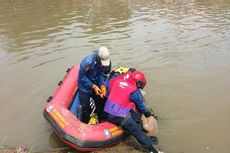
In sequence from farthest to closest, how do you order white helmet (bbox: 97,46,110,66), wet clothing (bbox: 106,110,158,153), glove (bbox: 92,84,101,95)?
glove (bbox: 92,84,101,95) → white helmet (bbox: 97,46,110,66) → wet clothing (bbox: 106,110,158,153)

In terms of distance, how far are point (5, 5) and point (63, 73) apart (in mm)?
11820

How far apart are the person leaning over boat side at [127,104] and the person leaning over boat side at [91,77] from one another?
0.39 metres

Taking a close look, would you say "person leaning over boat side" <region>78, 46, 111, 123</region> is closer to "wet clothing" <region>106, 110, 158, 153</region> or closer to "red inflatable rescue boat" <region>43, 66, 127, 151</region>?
"red inflatable rescue boat" <region>43, 66, 127, 151</region>

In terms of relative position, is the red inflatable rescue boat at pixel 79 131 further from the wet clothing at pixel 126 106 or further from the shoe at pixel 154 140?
the shoe at pixel 154 140

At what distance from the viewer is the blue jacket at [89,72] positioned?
6.27m

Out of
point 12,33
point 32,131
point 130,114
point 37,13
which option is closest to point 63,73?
point 32,131

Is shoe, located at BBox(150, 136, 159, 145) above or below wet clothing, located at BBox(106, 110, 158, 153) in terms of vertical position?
below

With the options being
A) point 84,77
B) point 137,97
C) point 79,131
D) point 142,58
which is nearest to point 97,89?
point 84,77

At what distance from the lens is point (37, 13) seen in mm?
17391

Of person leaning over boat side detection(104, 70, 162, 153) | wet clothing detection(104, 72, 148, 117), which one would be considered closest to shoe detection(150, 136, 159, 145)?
person leaning over boat side detection(104, 70, 162, 153)

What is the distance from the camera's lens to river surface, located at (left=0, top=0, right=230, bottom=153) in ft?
23.0

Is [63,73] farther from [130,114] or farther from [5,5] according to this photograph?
[5,5]

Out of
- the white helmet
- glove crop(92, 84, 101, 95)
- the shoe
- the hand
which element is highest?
the white helmet

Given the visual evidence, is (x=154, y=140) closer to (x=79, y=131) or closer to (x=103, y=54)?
(x=79, y=131)
